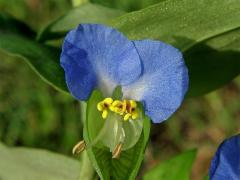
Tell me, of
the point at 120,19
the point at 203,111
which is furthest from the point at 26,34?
the point at 203,111

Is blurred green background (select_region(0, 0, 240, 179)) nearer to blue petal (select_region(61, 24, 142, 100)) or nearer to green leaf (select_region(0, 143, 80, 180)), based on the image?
green leaf (select_region(0, 143, 80, 180))

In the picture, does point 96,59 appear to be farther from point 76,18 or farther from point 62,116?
point 62,116

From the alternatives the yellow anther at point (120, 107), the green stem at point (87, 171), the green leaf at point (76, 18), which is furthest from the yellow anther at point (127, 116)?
the green leaf at point (76, 18)

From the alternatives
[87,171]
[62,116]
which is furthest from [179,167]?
[62,116]

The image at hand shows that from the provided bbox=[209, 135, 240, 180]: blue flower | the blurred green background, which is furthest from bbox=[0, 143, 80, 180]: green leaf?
the blurred green background

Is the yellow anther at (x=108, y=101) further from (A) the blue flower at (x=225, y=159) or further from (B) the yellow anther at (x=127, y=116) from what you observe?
(A) the blue flower at (x=225, y=159)

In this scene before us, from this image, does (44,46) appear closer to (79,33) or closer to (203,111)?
(79,33)
